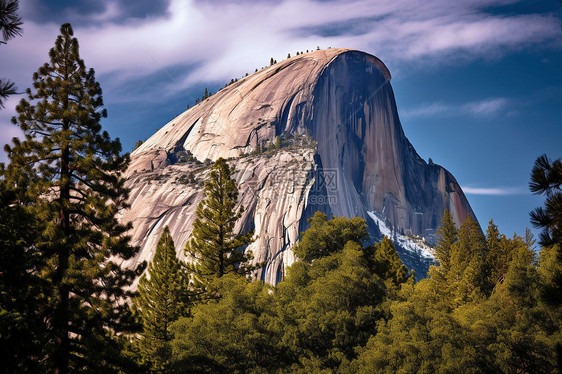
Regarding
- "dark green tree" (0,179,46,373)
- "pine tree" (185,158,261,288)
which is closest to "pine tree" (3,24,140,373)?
"dark green tree" (0,179,46,373)

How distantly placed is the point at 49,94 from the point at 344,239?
2130cm

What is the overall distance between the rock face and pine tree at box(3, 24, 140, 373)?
160 feet

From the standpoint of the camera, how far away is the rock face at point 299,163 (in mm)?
76875

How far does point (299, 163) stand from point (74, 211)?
67.6 meters

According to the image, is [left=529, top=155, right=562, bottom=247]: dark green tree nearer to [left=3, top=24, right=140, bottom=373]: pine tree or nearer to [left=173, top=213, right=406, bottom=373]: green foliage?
[left=3, top=24, right=140, bottom=373]: pine tree

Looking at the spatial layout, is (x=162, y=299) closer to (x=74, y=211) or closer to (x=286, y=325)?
(x=286, y=325)

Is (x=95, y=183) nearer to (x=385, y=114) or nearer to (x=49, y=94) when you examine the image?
(x=49, y=94)

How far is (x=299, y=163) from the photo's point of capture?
84.5 metres

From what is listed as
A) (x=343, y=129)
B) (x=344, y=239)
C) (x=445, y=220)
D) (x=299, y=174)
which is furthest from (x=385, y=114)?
(x=344, y=239)

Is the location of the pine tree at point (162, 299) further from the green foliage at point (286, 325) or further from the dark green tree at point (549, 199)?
the dark green tree at point (549, 199)

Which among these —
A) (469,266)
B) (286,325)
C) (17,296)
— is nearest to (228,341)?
(286,325)

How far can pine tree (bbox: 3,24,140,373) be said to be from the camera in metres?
16.4

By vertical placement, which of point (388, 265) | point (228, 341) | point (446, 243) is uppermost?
point (446, 243)

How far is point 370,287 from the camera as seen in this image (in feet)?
94.3
